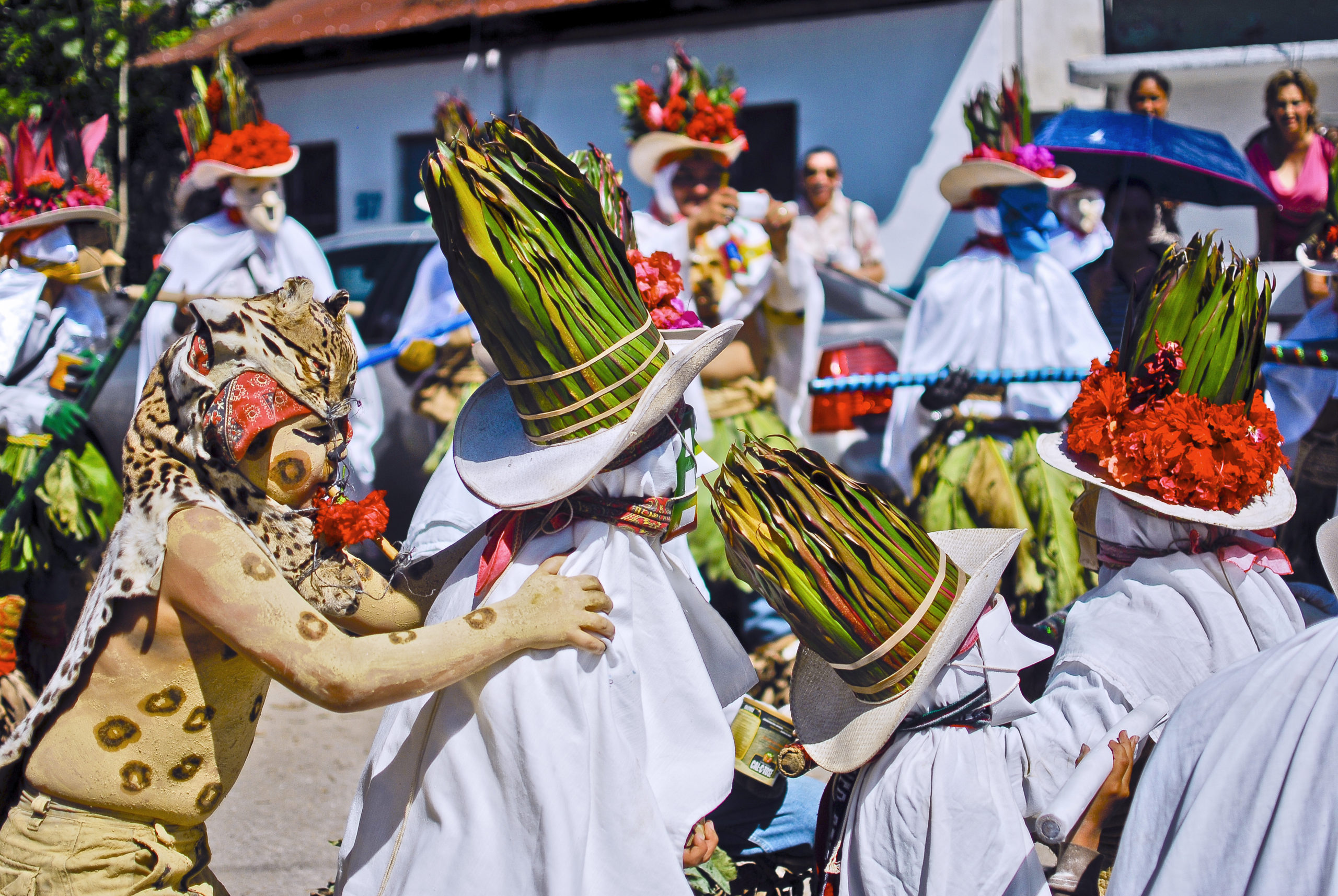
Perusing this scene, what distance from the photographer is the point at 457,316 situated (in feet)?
20.8

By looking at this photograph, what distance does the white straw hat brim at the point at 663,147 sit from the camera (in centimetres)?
600

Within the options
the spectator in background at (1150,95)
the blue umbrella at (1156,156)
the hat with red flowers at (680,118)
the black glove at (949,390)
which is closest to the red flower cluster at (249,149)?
the hat with red flowers at (680,118)

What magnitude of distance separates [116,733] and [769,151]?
8456 mm

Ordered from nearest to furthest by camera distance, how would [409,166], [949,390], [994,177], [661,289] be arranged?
1. [661,289]
2. [949,390]
3. [994,177]
4. [409,166]

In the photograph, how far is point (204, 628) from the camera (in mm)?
2287

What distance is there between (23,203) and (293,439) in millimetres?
3966

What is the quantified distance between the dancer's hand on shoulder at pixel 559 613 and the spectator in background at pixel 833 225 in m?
6.11

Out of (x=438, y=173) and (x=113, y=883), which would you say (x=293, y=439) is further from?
(x=113, y=883)

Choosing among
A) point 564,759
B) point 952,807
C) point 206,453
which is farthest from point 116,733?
point 952,807

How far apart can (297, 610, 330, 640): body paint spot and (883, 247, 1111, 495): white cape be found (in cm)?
399

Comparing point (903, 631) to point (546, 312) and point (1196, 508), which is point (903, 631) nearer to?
point (1196, 508)

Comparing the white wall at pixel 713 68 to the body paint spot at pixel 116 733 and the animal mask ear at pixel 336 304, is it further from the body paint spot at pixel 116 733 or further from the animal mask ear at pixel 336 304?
the body paint spot at pixel 116 733

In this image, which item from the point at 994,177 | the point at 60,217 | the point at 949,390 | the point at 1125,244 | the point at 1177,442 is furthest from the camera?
the point at 1125,244

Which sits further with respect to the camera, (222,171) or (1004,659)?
(222,171)
